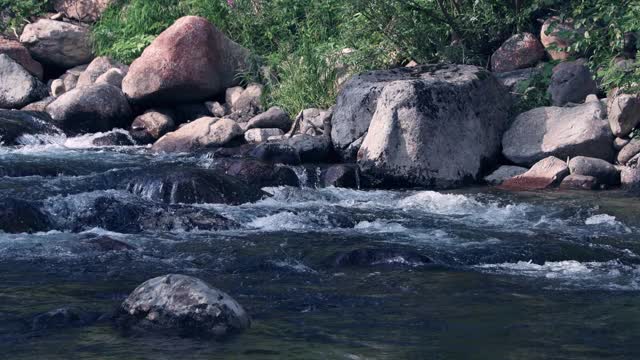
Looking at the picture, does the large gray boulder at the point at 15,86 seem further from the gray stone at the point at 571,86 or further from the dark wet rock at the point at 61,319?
the dark wet rock at the point at 61,319

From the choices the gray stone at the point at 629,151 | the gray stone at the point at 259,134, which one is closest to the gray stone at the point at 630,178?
the gray stone at the point at 629,151

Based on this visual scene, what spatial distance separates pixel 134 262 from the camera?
761cm

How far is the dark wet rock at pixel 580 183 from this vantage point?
443 inches

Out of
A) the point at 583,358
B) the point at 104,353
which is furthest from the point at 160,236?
the point at 583,358

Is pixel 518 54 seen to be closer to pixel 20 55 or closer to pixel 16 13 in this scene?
pixel 20 55

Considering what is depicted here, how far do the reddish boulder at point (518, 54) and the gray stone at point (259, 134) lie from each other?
307 cm

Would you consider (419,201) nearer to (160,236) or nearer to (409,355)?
(160,236)

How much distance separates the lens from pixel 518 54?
1389 centimetres

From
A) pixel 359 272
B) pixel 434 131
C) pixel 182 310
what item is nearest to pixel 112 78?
pixel 434 131

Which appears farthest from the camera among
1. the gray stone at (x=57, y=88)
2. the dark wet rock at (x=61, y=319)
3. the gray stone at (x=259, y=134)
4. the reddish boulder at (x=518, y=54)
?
the gray stone at (x=57, y=88)

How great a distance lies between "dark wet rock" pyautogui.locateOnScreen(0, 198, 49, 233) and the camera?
892 centimetres

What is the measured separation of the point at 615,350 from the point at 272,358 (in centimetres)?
172

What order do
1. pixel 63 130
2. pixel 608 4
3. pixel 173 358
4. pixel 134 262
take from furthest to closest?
1. pixel 63 130
2. pixel 608 4
3. pixel 134 262
4. pixel 173 358

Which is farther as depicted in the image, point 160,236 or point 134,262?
point 160,236
